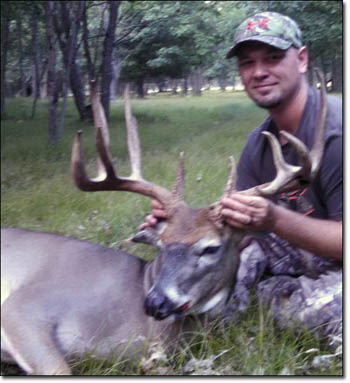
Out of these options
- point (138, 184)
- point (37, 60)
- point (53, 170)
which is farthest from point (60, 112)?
point (138, 184)

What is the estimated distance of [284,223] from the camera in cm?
210

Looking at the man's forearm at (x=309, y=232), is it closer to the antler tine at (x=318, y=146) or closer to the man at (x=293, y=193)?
the man at (x=293, y=193)

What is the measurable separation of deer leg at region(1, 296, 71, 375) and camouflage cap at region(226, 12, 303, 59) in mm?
1708

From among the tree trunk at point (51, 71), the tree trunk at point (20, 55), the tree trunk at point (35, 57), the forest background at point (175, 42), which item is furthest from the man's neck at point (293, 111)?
the tree trunk at point (20, 55)

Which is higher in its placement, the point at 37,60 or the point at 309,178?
the point at 37,60

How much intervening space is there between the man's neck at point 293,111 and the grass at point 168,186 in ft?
3.11

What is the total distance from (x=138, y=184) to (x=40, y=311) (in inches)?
30.8

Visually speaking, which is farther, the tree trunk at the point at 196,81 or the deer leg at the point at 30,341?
the tree trunk at the point at 196,81

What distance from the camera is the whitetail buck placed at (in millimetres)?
2129

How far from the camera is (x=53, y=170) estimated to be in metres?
5.46

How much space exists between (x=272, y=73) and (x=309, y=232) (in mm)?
860

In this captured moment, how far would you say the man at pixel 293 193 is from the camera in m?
2.23

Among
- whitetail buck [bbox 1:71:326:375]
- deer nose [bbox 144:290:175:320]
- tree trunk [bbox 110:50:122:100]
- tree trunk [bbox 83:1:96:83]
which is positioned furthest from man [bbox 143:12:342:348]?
tree trunk [bbox 83:1:96:83]

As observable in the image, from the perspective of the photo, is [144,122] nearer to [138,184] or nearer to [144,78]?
[144,78]
